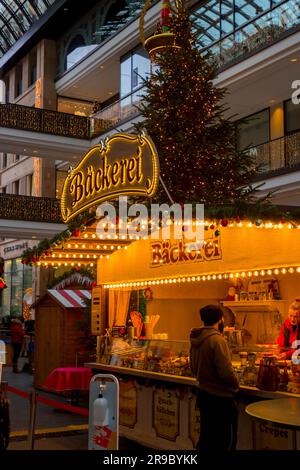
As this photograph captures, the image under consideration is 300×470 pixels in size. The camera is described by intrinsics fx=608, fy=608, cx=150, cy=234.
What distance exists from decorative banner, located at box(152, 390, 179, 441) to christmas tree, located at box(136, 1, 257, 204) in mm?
2851

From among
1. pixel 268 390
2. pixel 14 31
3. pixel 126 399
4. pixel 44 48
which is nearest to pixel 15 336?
pixel 126 399

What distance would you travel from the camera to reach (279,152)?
18141mm

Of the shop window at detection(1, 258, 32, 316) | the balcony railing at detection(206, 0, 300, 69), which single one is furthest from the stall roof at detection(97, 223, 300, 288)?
the shop window at detection(1, 258, 32, 316)

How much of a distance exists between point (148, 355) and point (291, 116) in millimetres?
12474

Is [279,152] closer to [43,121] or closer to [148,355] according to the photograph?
[43,121]

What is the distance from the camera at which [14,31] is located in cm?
3219

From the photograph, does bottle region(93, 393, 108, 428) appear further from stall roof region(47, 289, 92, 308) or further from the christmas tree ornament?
stall roof region(47, 289, 92, 308)

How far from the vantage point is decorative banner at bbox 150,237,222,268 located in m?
8.00

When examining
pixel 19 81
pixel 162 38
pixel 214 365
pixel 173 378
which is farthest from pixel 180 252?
pixel 19 81

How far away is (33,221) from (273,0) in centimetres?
1184

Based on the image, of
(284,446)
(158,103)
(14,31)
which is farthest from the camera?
(14,31)

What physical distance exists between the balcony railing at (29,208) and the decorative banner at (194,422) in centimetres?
1718

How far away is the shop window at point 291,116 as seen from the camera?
1842cm

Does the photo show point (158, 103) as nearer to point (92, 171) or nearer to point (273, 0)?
point (92, 171)
